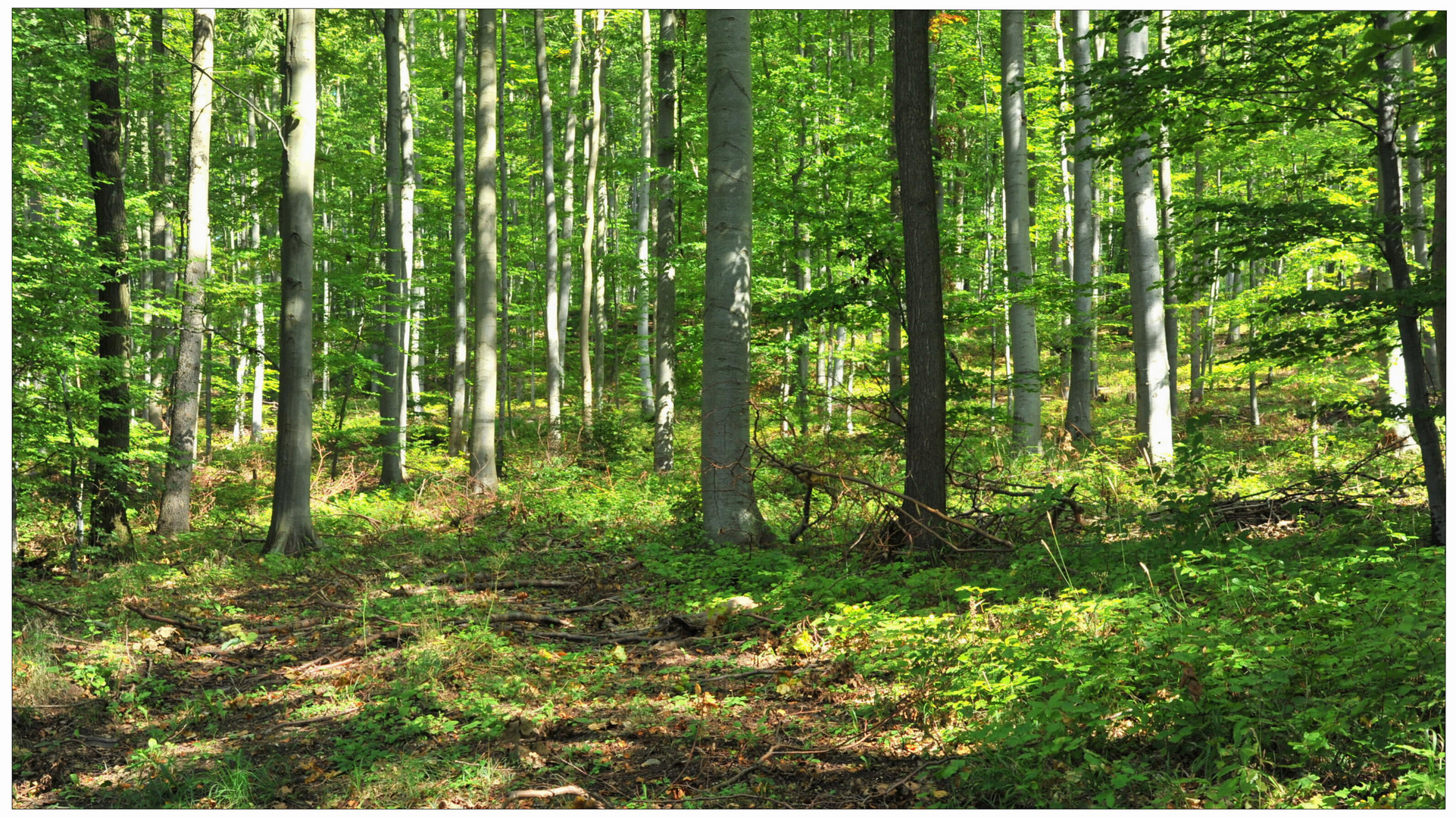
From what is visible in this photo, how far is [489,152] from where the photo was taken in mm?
12688

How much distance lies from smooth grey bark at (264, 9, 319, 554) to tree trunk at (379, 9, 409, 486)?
423 centimetres

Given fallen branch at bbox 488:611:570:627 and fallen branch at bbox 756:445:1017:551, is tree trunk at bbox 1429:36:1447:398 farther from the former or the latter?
fallen branch at bbox 488:611:570:627

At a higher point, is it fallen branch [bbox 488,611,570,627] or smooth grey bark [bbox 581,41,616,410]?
smooth grey bark [bbox 581,41,616,410]

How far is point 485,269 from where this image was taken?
12.6 metres

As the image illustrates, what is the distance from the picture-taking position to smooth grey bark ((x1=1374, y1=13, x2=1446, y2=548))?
17.1ft

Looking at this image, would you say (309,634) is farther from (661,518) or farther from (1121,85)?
(1121,85)

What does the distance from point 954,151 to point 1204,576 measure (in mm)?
19704

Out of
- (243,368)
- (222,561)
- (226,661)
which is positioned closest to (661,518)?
(222,561)

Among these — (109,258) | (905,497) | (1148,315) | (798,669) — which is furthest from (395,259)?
(798,669)

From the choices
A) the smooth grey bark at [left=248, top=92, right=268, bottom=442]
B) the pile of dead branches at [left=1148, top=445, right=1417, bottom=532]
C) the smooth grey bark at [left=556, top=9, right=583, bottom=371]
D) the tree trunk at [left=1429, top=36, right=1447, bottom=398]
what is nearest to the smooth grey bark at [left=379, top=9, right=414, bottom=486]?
the smooth grey bark at [left=556, top=9, right=583, bottom=371]

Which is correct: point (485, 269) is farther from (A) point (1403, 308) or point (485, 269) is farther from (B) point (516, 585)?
(A) point (1403, 308)

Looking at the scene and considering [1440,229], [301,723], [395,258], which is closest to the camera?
[301,723]

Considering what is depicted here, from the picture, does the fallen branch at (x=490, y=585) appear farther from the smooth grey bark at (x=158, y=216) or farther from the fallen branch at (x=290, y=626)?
the smooth grey bark at (x=158, y=216)

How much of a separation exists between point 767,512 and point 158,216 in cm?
1308
